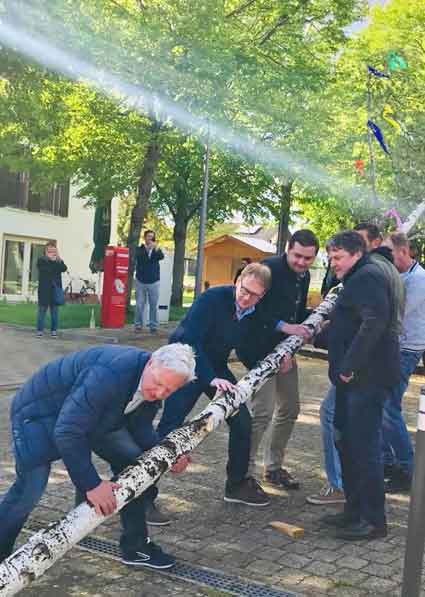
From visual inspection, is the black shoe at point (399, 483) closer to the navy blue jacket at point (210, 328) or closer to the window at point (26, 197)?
the navy blue jacket at point (210, 328)

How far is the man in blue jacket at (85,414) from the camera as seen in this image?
151 inches

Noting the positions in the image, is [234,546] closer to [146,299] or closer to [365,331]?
[365,331]

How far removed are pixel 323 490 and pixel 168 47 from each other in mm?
14930

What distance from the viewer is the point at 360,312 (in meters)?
5.32

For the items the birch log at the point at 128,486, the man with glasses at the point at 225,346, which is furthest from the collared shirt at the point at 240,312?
the birch log at the point at 128,486

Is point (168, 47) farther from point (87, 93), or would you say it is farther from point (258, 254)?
point (258, 254)

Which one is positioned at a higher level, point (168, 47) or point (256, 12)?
point (256, 12)

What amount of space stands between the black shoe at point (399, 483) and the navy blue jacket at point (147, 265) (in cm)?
1122

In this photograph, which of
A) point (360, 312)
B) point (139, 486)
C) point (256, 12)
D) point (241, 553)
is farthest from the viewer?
point (256, 12)

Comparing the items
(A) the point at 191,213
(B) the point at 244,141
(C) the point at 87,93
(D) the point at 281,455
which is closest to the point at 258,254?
(A) the point at 191,213

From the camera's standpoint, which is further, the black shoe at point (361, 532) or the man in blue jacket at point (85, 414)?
the black shoe at point (361, 532)

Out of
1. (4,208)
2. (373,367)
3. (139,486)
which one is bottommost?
(139,486)

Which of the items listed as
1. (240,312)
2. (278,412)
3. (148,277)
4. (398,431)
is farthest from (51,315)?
(240,312)

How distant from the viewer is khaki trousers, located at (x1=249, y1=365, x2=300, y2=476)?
625cm
